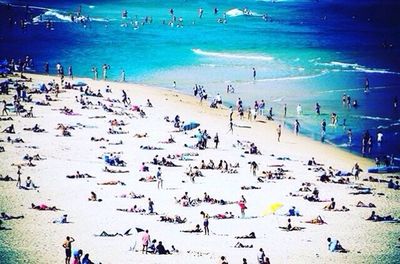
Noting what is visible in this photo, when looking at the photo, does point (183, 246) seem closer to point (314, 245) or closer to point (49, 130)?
point (314, 245)

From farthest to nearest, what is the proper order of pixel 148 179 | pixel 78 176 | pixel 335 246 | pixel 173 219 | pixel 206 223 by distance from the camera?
pixel 148 179, pixel 78 176, pixel 173 219, pixel 206 223, pixel 335 246

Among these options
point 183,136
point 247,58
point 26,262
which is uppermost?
point 247,58

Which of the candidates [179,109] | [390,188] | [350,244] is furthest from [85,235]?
[179,109]

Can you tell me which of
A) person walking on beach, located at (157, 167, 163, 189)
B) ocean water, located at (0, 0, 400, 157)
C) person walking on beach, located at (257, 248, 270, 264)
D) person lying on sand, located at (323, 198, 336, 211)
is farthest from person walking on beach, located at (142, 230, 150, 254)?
ocean water, located at (0, 0, 400, 157)

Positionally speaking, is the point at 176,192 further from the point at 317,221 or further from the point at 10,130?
the point at 10,130

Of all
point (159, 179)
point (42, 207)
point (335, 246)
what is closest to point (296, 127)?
point (159, 179)
